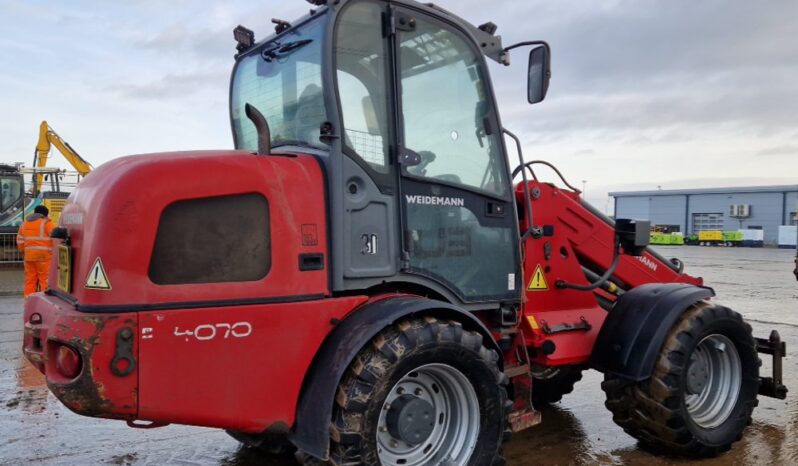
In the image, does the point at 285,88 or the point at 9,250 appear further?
the point at 9,250

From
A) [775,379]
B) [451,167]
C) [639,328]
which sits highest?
[451,167]

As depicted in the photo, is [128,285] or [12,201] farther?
[12,201]

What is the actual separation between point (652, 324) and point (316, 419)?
2.38m

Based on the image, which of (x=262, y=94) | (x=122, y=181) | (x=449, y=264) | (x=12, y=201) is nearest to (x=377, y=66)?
(x=262, y=94)

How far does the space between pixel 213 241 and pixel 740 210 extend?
59.4 meters

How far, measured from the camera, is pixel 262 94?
4066mm

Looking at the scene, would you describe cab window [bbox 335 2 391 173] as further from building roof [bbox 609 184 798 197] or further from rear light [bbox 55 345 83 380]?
building roof [bbox 609 184 798 197]

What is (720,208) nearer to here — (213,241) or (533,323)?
(533,323)

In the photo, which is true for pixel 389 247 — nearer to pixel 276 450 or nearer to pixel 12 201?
pixel 276 450

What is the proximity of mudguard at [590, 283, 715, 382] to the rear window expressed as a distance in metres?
2.47

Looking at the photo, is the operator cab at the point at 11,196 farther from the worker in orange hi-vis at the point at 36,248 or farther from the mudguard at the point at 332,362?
the mudguard at the point at 332,362

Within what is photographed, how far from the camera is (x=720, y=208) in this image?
56.9m

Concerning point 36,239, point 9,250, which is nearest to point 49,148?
point 9,250

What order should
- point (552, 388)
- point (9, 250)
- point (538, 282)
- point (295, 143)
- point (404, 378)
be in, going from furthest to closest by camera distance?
point (9, 250)
point (552, 388)
point (538, 282)
point (295, 143)
point (404, 378)
